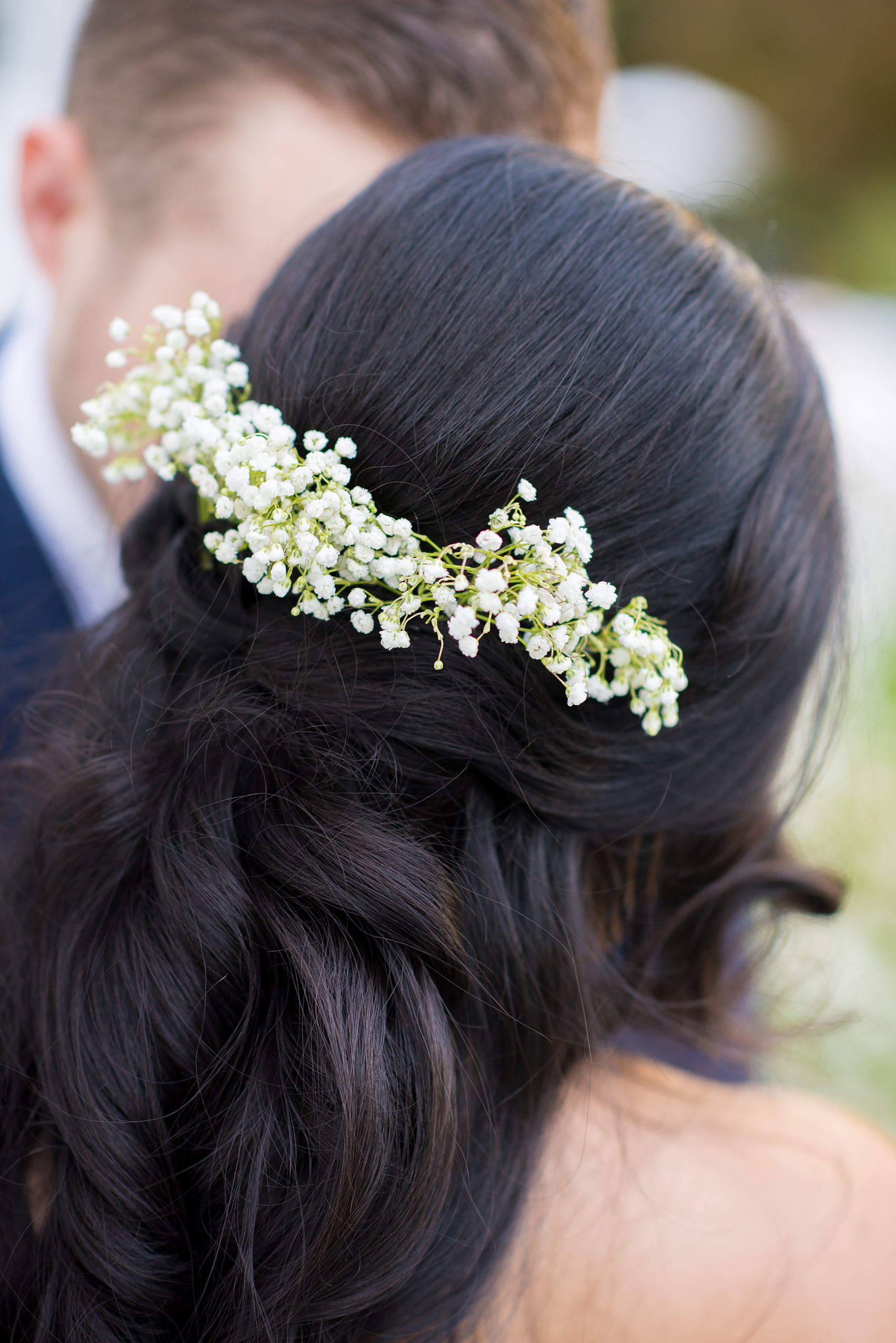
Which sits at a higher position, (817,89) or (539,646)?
(817,89)

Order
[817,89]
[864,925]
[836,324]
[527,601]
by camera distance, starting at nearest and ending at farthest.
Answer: [527,601] → [864,925] → [836,324] → [817,89]

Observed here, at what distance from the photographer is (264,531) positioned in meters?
0.77

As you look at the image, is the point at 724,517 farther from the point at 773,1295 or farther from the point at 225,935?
the point at 773,1295

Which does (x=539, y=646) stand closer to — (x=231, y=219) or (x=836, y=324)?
(x=231, y=219)

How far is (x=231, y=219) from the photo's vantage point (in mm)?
1574

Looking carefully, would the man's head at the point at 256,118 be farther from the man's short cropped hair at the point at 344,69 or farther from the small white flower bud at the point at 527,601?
the small white flower bud at the point at 527,601

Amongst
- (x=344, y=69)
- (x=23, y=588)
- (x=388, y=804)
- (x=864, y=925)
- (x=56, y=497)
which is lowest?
Answer: (x=864, y=925)

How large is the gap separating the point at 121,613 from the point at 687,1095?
3.18 ft

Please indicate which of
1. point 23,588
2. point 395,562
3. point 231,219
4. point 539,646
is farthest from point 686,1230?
point 231,219

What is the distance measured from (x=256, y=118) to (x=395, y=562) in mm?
1263

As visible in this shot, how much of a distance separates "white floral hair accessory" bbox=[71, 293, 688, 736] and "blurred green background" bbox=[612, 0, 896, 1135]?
22.7 inches

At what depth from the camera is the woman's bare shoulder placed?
101 centimetres

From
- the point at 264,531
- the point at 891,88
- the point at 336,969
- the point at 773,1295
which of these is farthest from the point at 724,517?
the point at 891,88

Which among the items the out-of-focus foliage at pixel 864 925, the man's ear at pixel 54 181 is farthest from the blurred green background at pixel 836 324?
the man's ear at pixel 54 181
